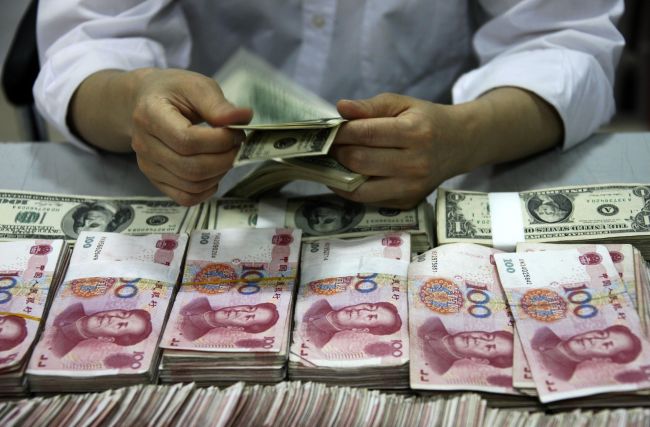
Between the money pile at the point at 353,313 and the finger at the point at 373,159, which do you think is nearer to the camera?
the money pile at the point at 353,313

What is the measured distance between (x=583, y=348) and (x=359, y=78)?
0.85 meters

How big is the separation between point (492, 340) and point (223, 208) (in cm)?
52

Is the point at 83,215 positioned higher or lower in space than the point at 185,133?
lower

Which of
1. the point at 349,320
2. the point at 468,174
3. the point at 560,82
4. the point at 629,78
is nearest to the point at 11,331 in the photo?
the point at 349,320

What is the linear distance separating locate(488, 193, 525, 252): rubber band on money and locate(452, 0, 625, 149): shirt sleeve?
Answer: 22 cm

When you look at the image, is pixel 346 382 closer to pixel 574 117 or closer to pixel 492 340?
pixel 492 340

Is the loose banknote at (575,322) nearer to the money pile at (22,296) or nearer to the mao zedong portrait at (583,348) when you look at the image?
the mao zedong portrait at (583,348)

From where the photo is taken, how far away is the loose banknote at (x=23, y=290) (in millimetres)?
928

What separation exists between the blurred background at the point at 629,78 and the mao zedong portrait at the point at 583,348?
84.8 inches

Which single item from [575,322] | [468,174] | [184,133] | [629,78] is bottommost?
[629,78]

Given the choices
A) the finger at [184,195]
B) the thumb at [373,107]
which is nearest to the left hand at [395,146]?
the thumb at [373,107]

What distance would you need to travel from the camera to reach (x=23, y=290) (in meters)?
1.02

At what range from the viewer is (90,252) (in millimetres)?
1083

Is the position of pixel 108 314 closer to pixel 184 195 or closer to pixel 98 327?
pixel 98 327
